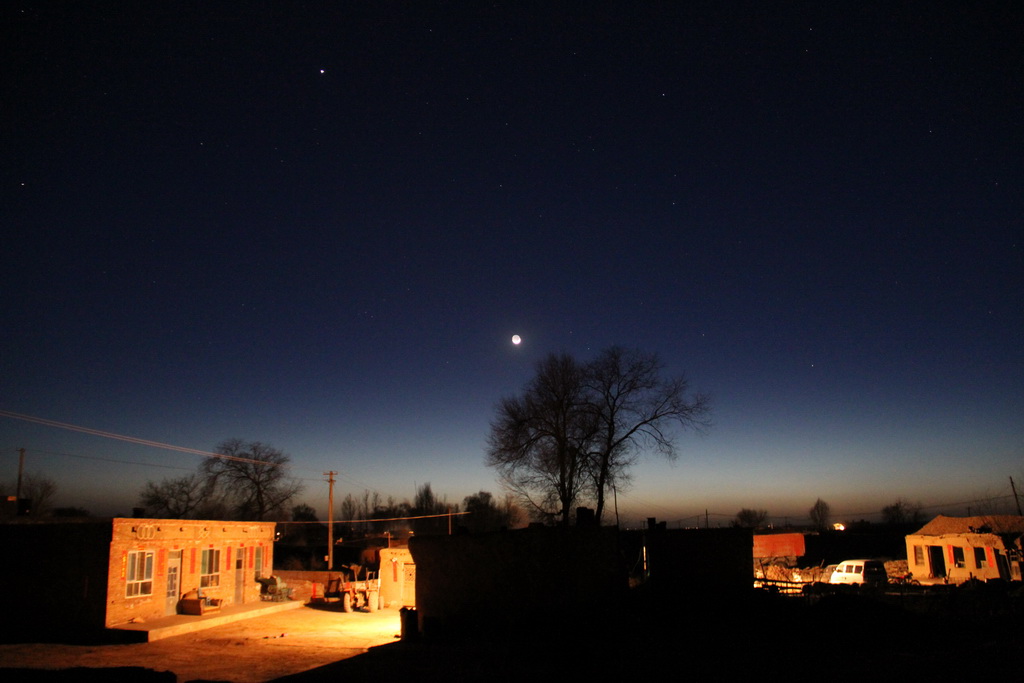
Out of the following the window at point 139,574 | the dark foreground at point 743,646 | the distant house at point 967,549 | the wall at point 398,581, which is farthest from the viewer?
the distant house at point 967,549

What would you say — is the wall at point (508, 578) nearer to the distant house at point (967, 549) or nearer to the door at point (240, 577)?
the door at point (240, 577)

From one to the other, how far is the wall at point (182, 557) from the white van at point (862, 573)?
29.2 m

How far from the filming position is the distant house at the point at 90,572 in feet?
77.5

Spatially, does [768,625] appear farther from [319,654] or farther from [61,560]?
[61,560]

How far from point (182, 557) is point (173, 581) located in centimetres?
97

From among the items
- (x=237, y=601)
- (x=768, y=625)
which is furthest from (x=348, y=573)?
(x=768, y=625)

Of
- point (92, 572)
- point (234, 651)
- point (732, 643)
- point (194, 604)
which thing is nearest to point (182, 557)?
point (194, 604)

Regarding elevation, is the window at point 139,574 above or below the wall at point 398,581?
above

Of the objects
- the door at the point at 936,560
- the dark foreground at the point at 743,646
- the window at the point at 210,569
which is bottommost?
the door at the point at 936,560

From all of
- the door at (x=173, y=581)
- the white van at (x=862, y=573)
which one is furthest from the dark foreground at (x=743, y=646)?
the door at (x=173, y=581)

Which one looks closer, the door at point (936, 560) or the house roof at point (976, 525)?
the house roof at point (976, 525)

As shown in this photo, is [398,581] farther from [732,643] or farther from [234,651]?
[732,643]

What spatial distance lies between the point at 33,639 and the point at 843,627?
26.8 meters

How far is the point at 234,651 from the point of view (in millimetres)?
20484
